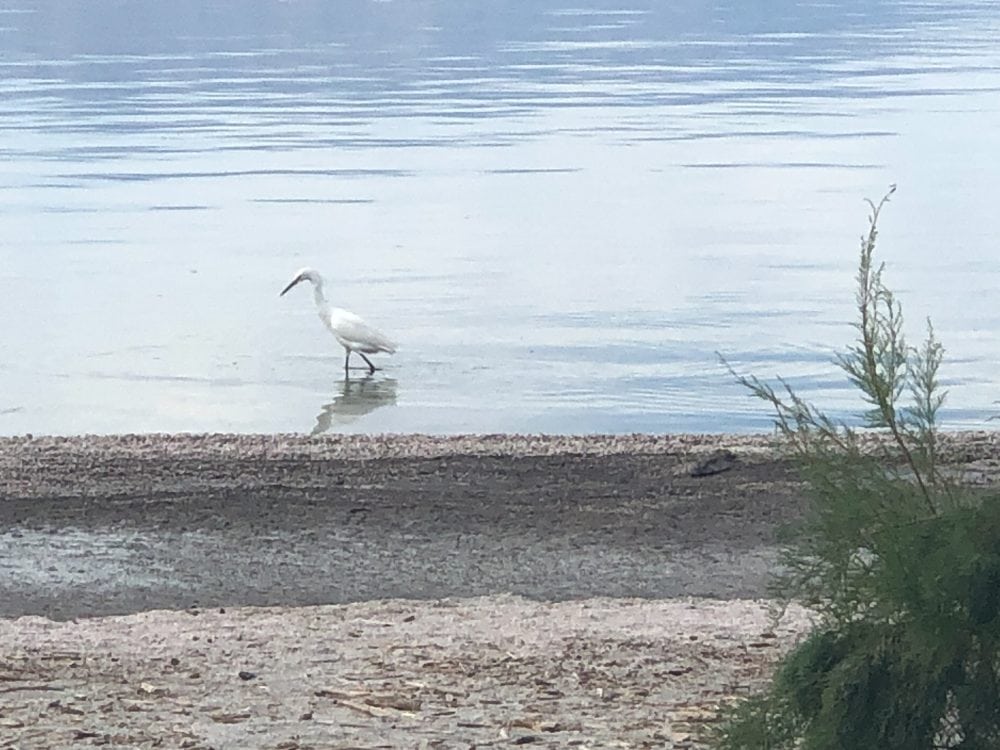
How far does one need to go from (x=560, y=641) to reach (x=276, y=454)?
5.83m

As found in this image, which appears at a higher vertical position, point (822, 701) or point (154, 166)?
point (154, 166)

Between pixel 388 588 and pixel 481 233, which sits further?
pixel 481 233

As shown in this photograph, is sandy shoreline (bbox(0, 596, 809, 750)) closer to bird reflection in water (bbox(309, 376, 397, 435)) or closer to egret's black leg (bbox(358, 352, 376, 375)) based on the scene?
bird reflection in water (bbox(309, 376, 397, 435))

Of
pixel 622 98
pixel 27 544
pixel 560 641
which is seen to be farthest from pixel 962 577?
pixel 622 98

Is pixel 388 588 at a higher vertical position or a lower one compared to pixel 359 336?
lower

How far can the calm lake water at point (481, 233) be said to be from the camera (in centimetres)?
1703

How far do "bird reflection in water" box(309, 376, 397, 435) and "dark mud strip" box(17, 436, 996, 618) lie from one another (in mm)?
2116

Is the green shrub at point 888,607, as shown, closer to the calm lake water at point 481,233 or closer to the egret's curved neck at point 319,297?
the calm lake water at point 481,233

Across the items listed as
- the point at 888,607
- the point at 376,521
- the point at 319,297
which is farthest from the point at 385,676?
the point at 319,297

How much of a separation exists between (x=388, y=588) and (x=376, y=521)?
1426mm

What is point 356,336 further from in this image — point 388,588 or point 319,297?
point 388,588

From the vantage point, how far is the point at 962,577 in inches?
170

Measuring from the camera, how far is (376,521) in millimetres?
11039

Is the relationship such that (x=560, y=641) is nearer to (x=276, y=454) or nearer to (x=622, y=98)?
(x=276, y=454)
